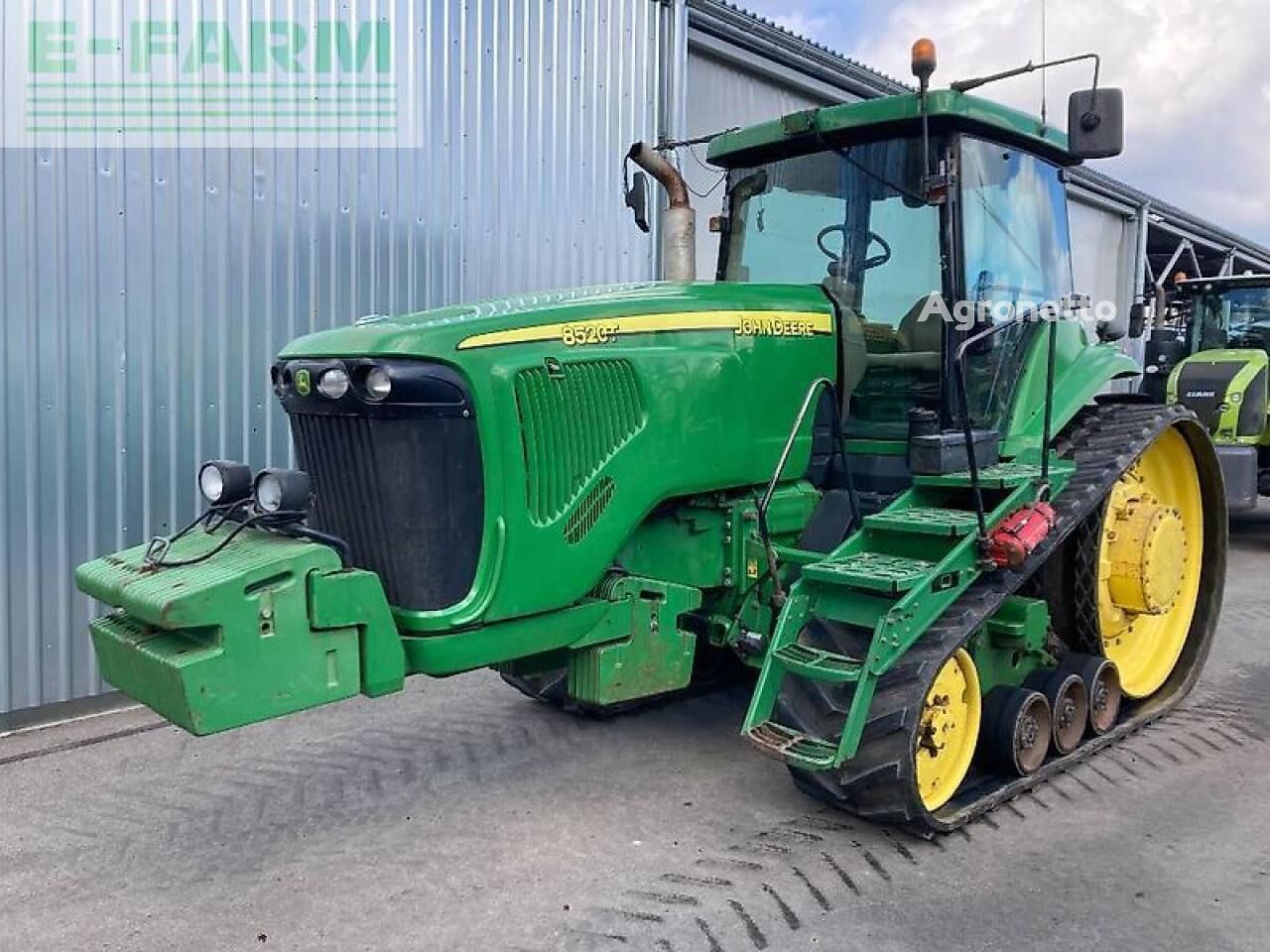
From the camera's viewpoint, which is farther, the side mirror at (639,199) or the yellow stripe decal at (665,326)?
the side mirror at (639,199)

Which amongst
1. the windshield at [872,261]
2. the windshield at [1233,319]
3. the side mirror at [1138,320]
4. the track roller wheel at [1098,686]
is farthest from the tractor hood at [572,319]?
the windshield at [1233,319]

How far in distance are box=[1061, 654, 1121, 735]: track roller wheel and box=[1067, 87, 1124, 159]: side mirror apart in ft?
6.46

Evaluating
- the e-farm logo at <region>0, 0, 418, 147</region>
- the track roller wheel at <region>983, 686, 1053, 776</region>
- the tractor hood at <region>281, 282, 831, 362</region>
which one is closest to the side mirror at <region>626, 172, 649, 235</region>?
the tractor hood at <region>281, 282, 831, 362</region>

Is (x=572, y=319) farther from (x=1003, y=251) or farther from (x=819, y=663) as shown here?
(x=1003, y=251)

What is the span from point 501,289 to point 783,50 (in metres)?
3.84

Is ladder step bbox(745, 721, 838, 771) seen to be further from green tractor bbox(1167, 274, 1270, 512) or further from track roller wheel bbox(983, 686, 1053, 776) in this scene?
green tractor bbox(1167, 274, 1270, 512)

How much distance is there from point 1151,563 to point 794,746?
2.08 m

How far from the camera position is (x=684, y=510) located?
13.1 ft

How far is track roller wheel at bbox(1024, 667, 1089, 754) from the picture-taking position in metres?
4.21

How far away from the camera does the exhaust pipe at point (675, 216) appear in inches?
183

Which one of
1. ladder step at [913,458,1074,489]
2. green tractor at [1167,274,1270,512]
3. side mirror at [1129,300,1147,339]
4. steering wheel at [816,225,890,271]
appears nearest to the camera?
ladder step at [913,458,1074,489]

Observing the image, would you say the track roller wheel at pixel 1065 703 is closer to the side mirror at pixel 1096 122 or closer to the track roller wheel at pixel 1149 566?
the track roller wheel at pixel 1149 566

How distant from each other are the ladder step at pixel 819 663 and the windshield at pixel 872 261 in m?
1.11

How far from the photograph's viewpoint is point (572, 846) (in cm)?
366
